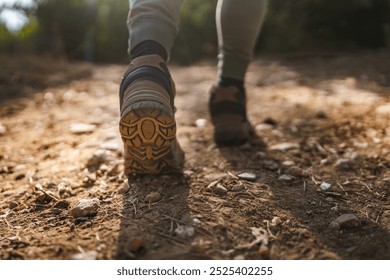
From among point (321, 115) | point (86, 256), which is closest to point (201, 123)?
point (321, 115)

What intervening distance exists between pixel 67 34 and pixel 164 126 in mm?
4619

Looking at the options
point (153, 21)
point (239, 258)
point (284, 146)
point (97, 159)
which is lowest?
point (239, 258)

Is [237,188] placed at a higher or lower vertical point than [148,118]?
lower

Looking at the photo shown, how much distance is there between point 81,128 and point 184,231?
1142 millimetres

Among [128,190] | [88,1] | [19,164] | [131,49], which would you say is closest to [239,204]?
[128,190]

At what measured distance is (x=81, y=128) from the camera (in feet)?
6.14

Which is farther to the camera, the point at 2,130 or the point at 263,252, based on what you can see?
the point at 2,130

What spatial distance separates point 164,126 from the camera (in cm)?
105

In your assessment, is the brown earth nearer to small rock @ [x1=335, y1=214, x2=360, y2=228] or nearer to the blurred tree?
small rock @ [x1=335, y1=214, x2=360, y2=228]

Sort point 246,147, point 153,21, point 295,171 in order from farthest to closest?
point 246,147, point 295,171, point 153,21

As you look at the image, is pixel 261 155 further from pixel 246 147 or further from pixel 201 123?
pixel 201 123

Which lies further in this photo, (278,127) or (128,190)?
(278,127)

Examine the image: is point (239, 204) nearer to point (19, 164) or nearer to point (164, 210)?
point (164, 210)
